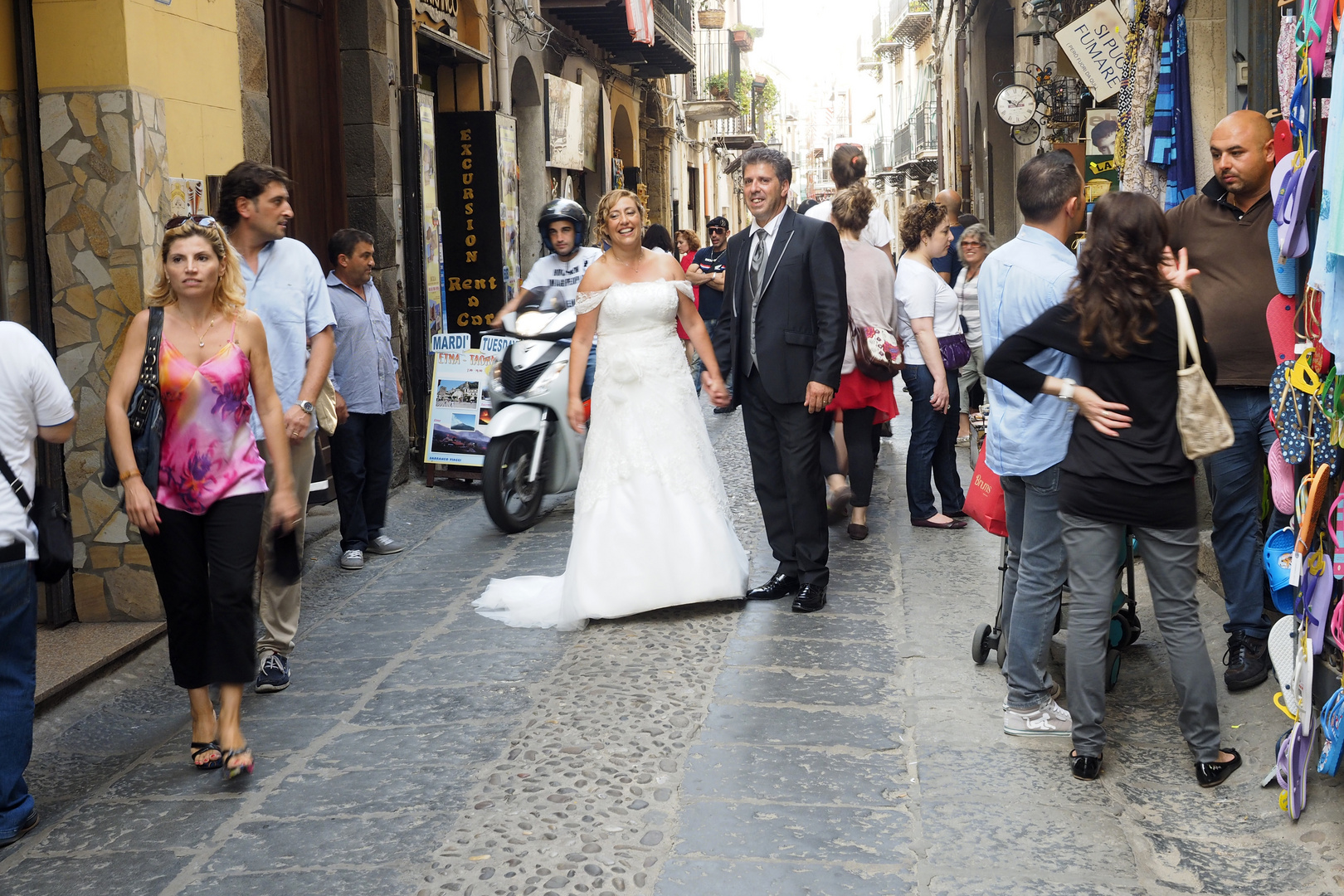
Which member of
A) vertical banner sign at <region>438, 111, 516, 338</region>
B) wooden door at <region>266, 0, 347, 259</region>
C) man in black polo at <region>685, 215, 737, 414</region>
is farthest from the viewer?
man in black polo at <region>685, 215, 737, 414</region>

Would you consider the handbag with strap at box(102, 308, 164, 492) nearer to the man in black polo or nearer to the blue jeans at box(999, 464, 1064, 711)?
the blue jeans at box(999, 464, 1064, 711)

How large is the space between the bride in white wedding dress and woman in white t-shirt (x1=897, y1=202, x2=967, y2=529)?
179cm

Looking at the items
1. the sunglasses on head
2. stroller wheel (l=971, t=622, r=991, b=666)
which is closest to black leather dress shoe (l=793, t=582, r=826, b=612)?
stroller wheel (l=971, t=622, r=991, b=666)

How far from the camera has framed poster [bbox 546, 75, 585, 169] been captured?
15969 mm

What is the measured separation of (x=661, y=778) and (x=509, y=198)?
8278mm

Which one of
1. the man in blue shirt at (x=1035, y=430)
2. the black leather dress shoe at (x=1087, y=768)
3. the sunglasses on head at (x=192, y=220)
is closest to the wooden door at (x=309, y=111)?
the sunglasses on head at (x=192, y=220)

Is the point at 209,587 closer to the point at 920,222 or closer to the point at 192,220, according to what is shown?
the point at 192,220

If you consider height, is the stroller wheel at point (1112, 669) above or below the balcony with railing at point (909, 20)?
below

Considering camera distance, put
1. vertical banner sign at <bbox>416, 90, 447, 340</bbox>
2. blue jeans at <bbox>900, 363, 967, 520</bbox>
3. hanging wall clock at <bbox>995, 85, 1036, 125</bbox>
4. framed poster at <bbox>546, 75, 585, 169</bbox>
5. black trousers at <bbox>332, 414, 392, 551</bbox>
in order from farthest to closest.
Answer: framed poster at <bbox>546, 75, 585, 169</bbox>, hanging wall clock at <bbox>995, 85, 1036, 125</bbox>, vertical banner sign at <bbox>416, 90, 447, 340</bbox>, blue jeans at <bbox>900, 363, 967, 520</bbox>, black trousers at <bbox>332, 414, 392, 551</bbox>

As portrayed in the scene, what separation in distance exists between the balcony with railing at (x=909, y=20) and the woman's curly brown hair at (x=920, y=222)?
93.4ft

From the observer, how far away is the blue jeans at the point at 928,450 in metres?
7.52

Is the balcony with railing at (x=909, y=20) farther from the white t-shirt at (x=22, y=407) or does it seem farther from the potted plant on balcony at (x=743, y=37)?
the white t-shirt at (x=22, y=407)

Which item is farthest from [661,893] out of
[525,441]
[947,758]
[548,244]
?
[548,244]

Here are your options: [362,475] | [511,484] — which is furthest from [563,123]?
[362,475]
